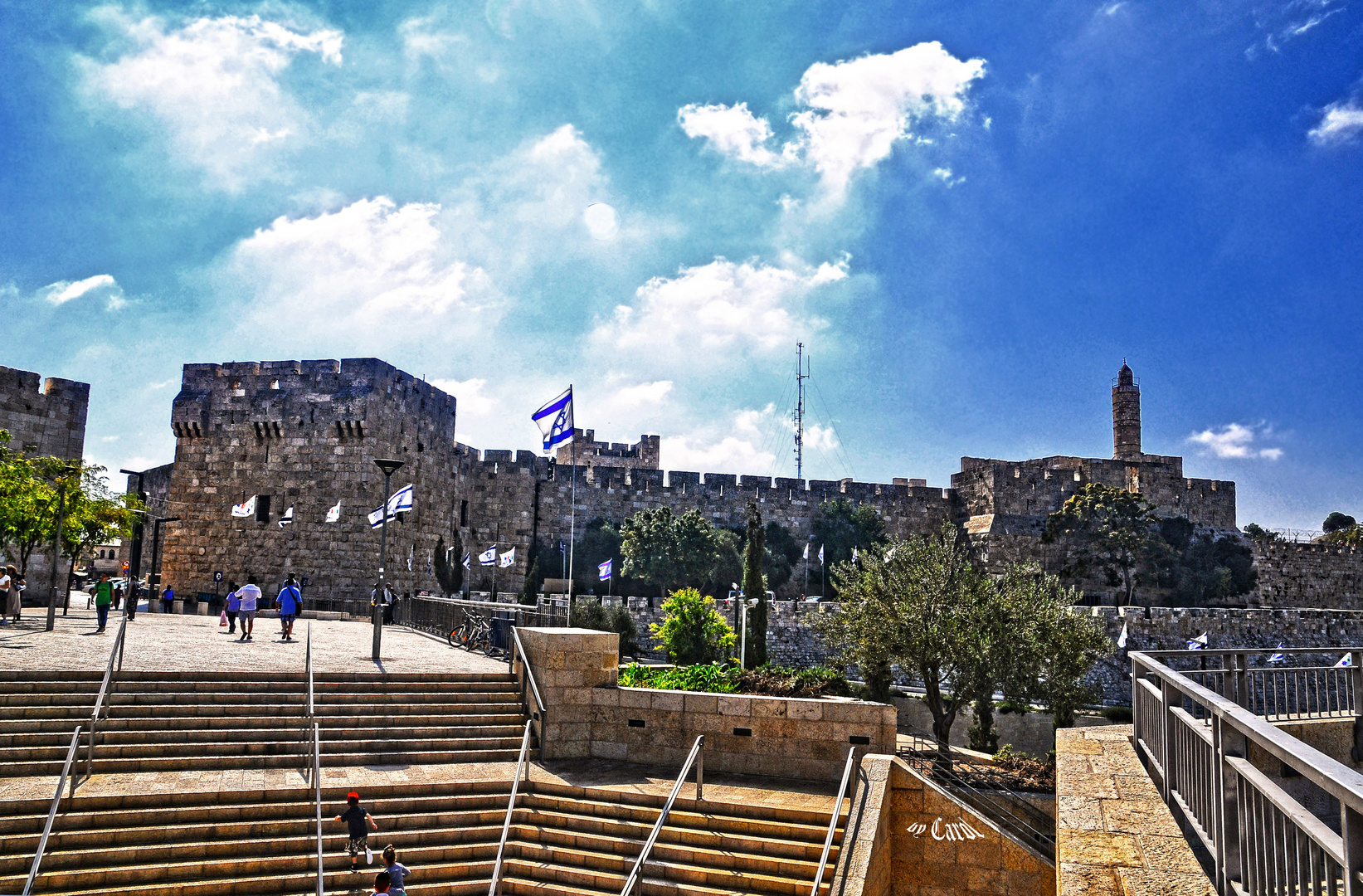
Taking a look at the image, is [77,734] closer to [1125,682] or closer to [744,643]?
[744,643]

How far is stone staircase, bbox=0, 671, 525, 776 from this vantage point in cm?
814

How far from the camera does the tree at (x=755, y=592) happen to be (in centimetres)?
2216

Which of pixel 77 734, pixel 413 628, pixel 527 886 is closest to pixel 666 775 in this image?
pixel 527 886

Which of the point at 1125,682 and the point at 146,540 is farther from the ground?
the point at 146,540

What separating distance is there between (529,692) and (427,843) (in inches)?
103

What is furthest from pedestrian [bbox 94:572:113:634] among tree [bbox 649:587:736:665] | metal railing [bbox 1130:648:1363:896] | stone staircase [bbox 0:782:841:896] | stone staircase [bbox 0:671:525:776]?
metal railing [bbox 1130:648:1363:896]

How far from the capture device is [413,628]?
18.0m

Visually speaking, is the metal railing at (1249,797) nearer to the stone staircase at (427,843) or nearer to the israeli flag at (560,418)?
the stone staircase at (427,843)

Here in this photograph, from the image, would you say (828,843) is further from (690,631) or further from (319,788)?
(690,631)

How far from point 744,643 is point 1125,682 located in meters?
12.0

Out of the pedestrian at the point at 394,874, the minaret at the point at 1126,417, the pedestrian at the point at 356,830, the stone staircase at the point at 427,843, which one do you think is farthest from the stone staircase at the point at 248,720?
the minaret at the point at 1126,417

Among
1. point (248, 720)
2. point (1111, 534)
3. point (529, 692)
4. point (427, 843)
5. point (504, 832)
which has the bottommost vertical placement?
point (427, 843)

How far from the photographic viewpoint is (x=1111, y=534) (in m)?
34.1

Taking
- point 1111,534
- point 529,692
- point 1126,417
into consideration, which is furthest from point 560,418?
point 1126,417
